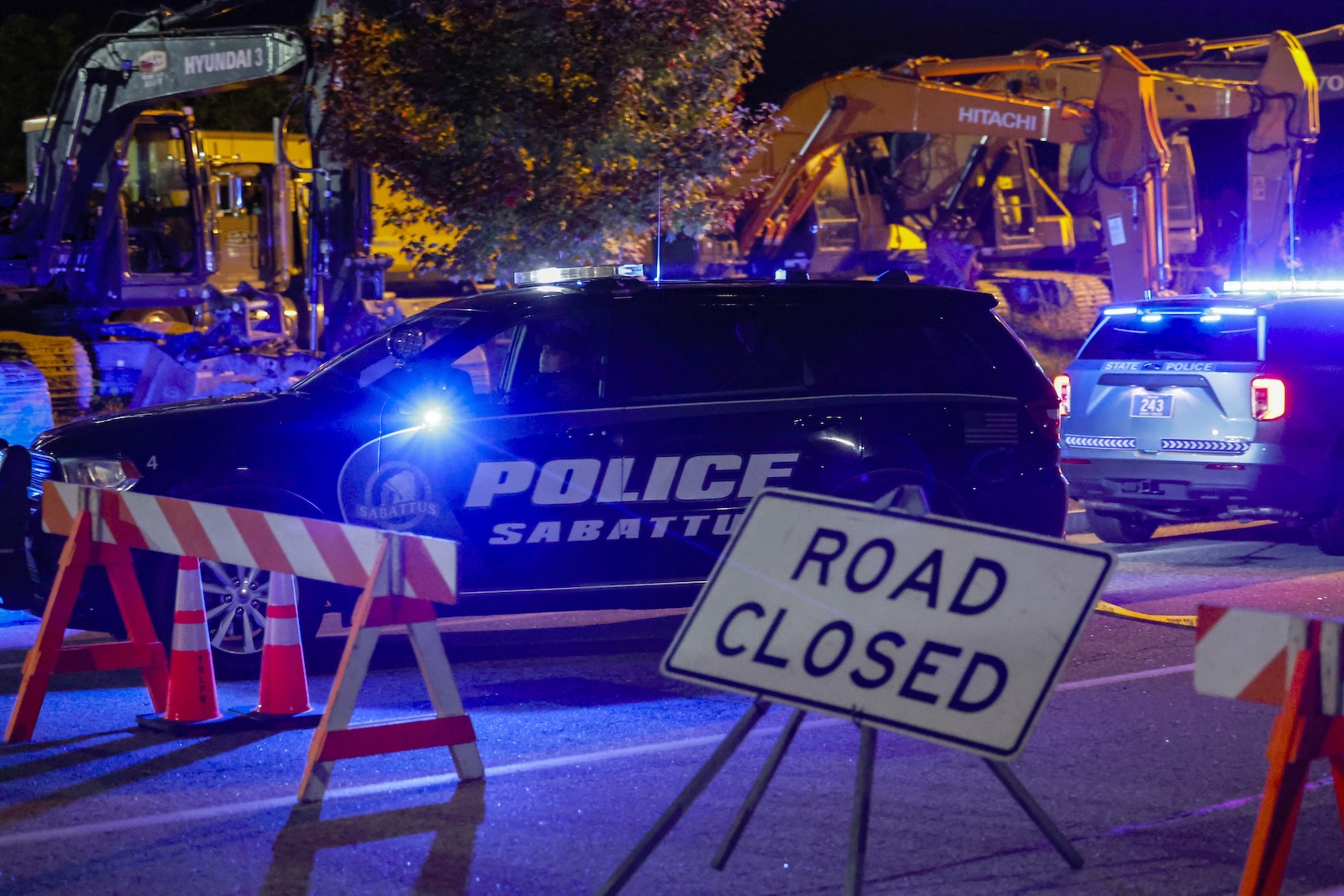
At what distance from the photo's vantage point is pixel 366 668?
5684mm

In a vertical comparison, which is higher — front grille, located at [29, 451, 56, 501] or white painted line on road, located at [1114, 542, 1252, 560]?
front grille, located at [29, 451, 56, 501]

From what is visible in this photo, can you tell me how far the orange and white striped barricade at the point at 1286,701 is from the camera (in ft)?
12.7

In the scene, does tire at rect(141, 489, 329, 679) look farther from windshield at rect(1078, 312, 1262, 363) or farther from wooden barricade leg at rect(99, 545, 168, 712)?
windshield at rect(1078, 312, 1262, 363)

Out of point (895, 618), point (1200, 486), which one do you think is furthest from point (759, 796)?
point (1200, 486)

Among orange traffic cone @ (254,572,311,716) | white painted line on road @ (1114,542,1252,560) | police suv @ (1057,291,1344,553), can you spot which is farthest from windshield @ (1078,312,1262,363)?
orange traffic cone @ (254,572,311,716)

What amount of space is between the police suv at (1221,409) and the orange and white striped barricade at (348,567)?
6.94 meters

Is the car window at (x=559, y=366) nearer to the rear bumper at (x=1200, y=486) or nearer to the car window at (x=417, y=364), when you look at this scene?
the car window at (x=417, y=364)

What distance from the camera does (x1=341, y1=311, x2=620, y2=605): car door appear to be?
7746 mm

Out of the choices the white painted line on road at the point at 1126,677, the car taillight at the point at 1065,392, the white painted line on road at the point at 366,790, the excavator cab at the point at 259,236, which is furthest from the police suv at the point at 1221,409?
the excavator cab at the point at 259,236

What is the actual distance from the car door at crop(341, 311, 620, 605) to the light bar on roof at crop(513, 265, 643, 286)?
1.47 feet

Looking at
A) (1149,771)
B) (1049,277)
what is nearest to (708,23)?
(1149,771)

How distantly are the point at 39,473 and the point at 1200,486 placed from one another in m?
7.47

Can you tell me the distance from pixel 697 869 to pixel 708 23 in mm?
7949

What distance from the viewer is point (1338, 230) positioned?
32688 mm
